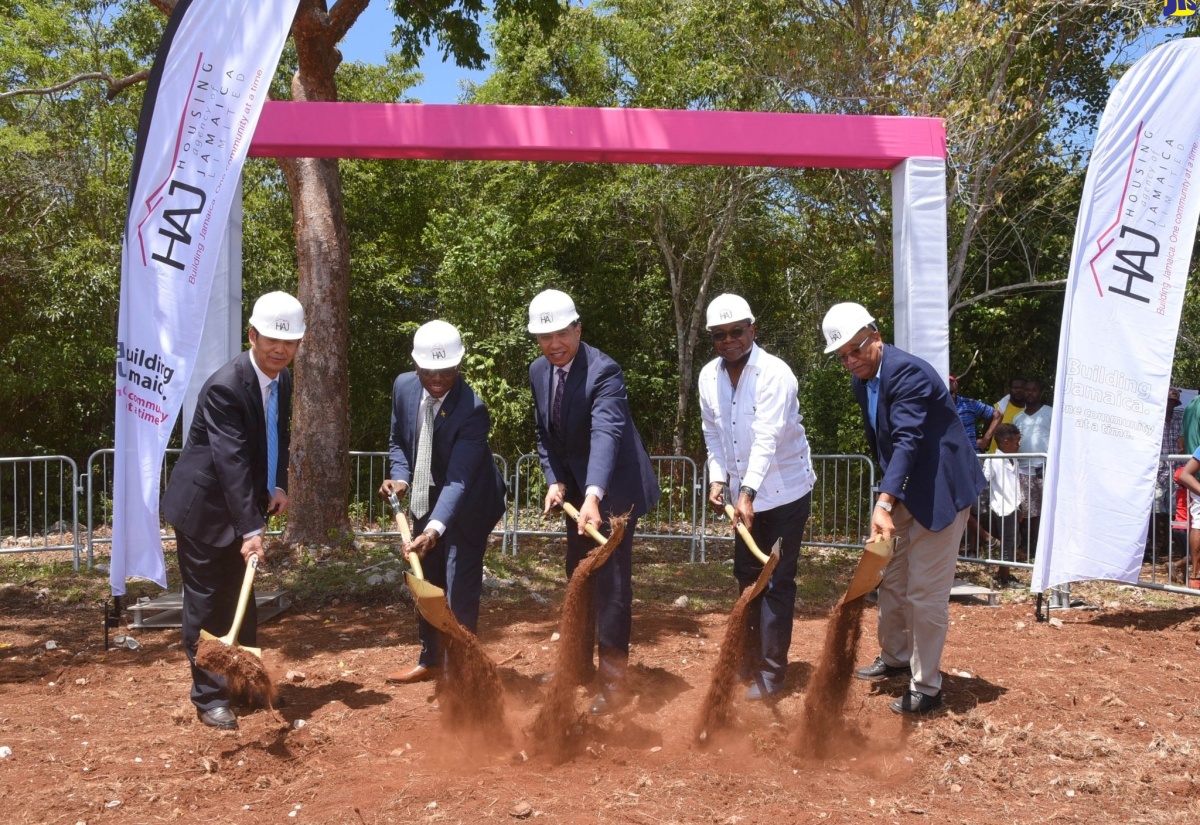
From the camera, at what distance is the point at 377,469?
45.3ft

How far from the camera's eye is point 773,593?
4.94 m

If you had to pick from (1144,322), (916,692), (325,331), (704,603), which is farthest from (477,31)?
(916,692)

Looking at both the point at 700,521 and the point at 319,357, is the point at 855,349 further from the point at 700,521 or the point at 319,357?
the point at 700,521

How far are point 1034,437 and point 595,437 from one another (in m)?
6.11

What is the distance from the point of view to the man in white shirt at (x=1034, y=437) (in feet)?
28.0

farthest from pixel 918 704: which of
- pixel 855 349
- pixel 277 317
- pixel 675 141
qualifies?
pixel 675 141

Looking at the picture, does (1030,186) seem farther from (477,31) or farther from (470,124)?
(470,124)

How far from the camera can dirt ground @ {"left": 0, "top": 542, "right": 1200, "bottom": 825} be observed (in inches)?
147

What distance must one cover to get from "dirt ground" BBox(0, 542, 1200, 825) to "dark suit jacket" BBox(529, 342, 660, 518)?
3.49ft

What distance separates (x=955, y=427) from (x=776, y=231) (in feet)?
40.1

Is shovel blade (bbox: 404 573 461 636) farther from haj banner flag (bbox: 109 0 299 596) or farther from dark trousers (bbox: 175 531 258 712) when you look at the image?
haj banner flag (bbox: 109 0 299 596)

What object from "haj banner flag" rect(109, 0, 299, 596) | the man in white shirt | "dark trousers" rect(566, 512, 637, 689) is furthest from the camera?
the man in white shirt

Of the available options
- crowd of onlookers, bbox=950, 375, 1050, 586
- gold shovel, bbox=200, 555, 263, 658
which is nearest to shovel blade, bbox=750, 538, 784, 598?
gold shovel, bbox=200, 555, 263, 658

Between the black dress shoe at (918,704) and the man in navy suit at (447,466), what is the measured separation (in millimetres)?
2134
